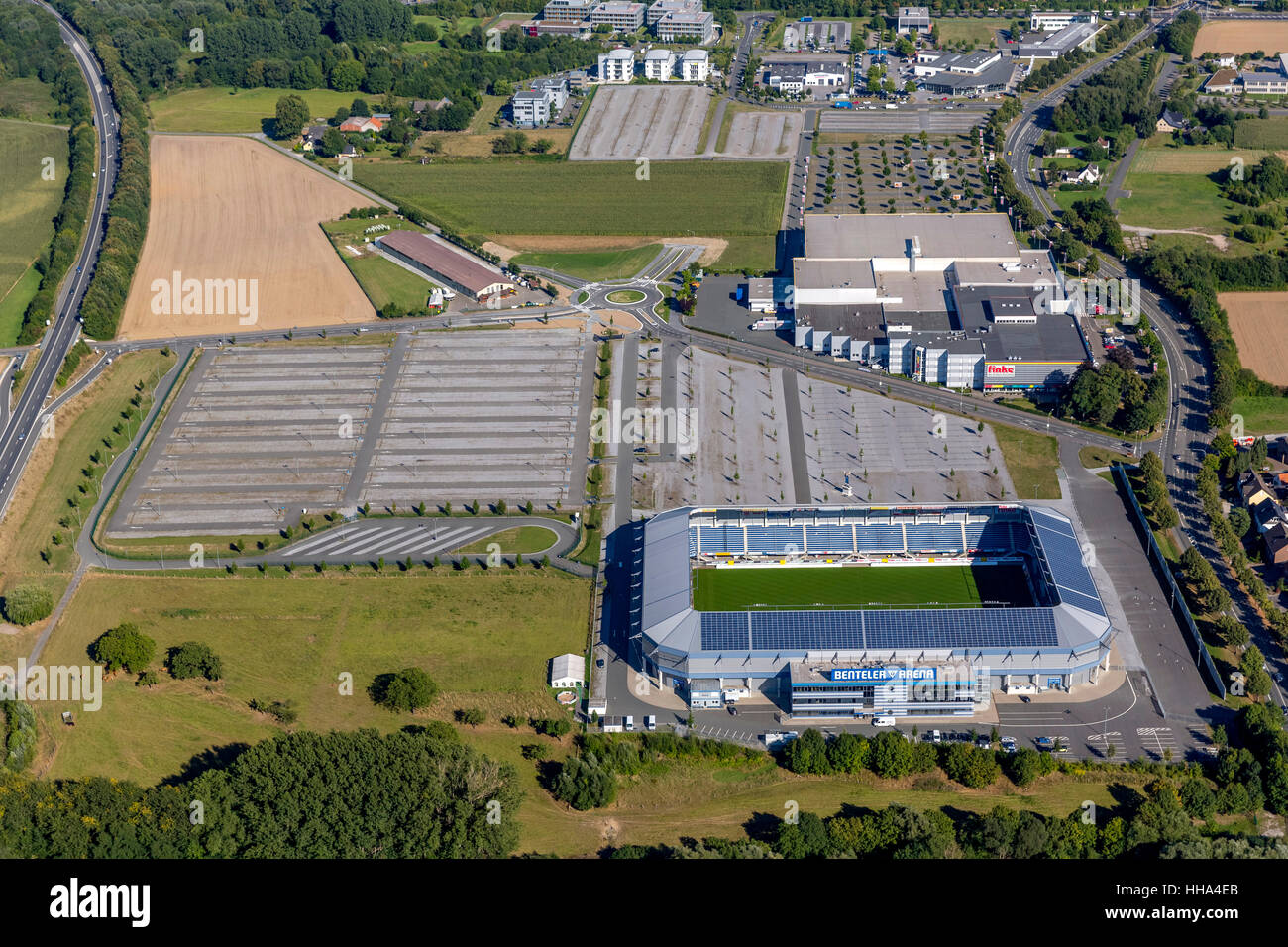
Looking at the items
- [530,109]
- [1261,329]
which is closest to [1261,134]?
[1261,329]

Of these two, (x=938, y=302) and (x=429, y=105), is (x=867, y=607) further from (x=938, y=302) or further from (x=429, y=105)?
(x=429, y=105)

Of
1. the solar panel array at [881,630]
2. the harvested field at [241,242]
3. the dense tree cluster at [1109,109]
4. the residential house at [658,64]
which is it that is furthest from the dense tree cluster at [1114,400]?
the residential house at [658,64]

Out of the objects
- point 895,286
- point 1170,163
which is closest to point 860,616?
point 895,286

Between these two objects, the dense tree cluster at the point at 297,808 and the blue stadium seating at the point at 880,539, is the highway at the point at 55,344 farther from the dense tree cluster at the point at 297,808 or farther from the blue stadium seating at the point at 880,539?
the blue stadium seating at the point at 880,539

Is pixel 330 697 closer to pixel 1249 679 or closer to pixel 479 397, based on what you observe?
pixel 479 397

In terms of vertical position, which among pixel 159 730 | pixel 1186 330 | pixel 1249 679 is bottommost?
pixel 159 730

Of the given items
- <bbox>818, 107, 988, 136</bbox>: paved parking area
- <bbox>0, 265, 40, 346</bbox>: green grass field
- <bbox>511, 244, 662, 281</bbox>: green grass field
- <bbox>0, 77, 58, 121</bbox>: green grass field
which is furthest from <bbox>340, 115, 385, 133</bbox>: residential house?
<bbox>818, 107, 988, 136</bbox>: paved parking area

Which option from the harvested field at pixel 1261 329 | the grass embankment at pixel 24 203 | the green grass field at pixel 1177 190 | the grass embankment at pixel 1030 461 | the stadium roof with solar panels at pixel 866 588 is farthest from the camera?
Answer: the green grass field at pixel 1177 190

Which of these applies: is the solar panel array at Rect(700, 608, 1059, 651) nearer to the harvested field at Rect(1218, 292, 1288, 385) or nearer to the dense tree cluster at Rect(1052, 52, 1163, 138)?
the harvested field at Rect(1218, 292, 1288, 385)
